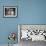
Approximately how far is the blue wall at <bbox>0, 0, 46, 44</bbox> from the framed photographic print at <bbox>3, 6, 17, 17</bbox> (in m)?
0.10

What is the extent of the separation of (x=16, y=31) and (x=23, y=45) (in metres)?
0.59

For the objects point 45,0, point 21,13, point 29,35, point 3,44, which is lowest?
point 3,44

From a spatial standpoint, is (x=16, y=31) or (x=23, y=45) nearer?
(x=23, y=45)

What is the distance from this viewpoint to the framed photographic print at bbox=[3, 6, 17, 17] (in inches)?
181

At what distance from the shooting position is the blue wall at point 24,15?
4.61m

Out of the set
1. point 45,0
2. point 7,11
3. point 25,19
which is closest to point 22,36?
point 25,19

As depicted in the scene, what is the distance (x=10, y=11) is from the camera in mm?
4629

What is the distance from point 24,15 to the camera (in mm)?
4629

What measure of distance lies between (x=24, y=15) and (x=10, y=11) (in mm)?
486

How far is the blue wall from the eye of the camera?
4.61m

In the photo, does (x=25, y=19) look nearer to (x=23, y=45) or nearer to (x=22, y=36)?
(x=22, y=36)

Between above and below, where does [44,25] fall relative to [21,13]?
below

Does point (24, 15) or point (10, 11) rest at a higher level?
point (10, 11)

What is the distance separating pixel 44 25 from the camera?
4562mm
